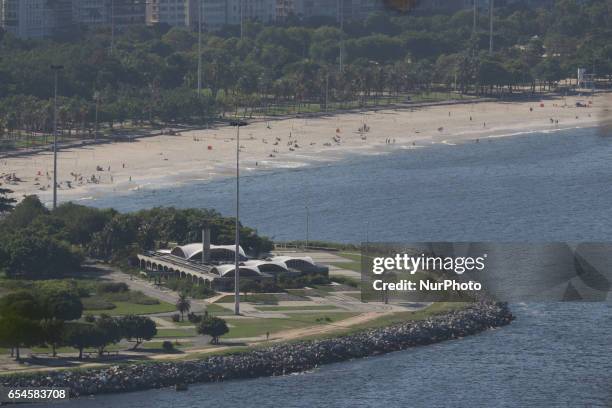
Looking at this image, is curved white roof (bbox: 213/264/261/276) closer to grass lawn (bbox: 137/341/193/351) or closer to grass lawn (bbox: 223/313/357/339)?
grass lawn (bbox: 223/313/357/339)

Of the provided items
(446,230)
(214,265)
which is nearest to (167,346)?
(214,265)

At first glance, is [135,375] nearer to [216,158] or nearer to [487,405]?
[487,405]

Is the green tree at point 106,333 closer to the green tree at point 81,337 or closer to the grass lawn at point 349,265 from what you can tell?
the green tree at point 81,337

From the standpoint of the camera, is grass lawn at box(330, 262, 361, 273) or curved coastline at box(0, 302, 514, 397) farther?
grass lawn at box(330, 262, 361, 273)

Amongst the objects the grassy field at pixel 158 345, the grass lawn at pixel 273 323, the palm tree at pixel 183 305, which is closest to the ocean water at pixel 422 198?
the grass lawn at pixel 273 323

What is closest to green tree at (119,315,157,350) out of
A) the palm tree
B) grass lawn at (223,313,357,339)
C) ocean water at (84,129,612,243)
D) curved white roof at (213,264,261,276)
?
grass lawn at (223,313,357,339)

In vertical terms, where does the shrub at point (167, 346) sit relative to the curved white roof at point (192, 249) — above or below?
below

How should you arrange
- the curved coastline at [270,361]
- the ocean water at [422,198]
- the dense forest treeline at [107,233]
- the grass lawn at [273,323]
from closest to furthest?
1. the curved coastline at [270,361]
2. the grass lawn at [273,323]
3. the dense forest treeline at [107,233]
4. the ocean water at [422,198]
